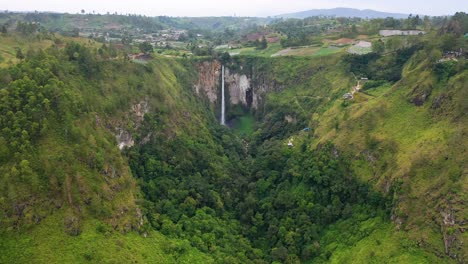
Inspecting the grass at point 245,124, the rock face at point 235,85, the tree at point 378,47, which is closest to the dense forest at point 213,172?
the tree at point 378,47

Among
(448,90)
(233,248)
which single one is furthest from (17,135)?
(448,90)

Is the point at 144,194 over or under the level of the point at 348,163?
under

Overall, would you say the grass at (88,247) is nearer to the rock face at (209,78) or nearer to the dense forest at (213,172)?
the dense forest at (213,172)

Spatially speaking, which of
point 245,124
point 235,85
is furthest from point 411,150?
point 235,85

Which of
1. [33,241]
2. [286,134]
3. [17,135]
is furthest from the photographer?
[286,134]

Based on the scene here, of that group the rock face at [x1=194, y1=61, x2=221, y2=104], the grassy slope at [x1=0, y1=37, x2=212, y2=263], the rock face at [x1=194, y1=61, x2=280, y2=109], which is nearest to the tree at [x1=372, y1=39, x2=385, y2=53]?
the rock face at [x1=194, y1=61, x2=280, y2=109]

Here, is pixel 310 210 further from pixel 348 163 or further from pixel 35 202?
pixel 35 202
